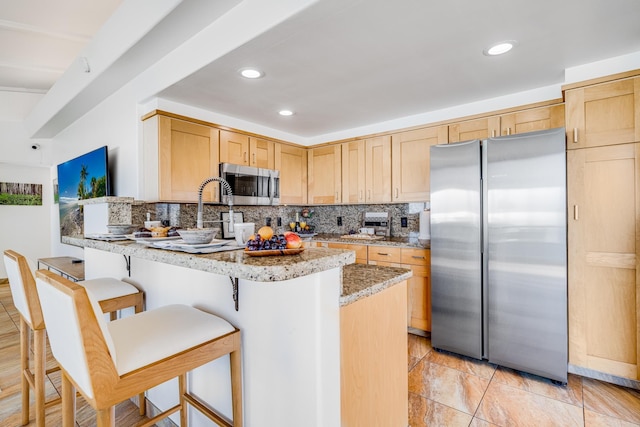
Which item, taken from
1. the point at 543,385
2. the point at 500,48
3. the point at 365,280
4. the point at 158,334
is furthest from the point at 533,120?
the point at 158,334

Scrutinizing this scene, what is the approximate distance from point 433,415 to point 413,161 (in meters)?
2.40

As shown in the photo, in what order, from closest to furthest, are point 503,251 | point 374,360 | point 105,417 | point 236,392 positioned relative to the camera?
point 105,417, point 236,392, point 374,360, point 503,251

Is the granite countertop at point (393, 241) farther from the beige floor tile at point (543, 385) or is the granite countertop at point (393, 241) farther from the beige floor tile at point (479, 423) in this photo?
the beige floor tile at point (479, 423)

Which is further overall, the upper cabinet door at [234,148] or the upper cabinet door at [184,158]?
the upper cabinet door at [234,148]

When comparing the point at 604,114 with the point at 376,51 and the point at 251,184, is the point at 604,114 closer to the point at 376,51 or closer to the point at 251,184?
the point at 376,51

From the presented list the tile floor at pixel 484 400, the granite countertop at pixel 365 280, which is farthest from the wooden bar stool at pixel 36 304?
the granite countertop at pixel 365 280

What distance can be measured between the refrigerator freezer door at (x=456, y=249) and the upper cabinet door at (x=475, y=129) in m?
0.57

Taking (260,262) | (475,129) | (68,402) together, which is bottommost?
(68,402)

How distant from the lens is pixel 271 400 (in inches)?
46.9

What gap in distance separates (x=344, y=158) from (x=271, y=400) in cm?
318

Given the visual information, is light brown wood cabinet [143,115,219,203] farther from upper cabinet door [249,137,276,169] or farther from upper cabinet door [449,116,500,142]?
upper cabinet door [449,116,500,142]

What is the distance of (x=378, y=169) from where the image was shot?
3.67 meters

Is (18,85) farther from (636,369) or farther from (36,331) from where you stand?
(636,369)

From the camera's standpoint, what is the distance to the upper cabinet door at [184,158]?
278 cm
